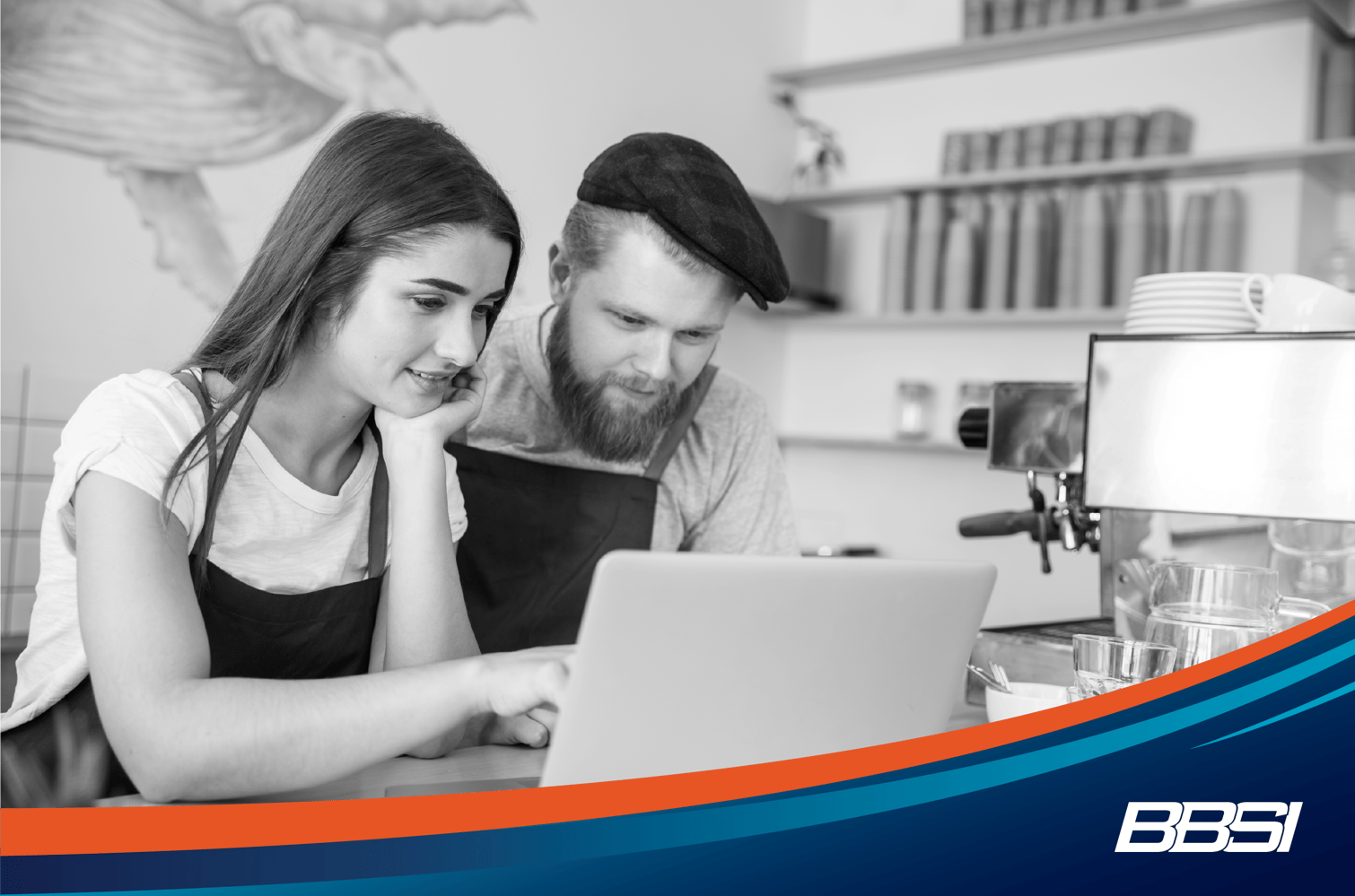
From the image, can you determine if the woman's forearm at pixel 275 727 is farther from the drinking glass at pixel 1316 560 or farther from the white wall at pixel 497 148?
the white wall at pixel 497 148

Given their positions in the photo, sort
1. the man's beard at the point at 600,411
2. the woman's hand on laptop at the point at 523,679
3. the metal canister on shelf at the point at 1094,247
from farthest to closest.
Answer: the metal canister on shelf at the point at 1094,247, the man's beard at the point at 600,411, the woman's hand on laptop at the point at 523,679

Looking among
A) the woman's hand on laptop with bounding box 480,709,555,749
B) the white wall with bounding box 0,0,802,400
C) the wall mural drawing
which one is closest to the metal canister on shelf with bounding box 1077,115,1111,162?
the white wall with bounding box 0,0,802,400

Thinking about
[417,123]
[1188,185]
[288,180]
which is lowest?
[417,123]

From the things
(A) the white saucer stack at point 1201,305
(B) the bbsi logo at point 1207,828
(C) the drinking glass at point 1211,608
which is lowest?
(B) the bbsi logo at point 1207,828

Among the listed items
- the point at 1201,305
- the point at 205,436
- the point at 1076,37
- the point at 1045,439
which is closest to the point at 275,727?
the point at 205,436

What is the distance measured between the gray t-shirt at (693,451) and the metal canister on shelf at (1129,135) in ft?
6.22

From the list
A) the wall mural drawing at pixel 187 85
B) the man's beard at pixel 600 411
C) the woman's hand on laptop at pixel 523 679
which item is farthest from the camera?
the wall mural drawing at pixel 187 85

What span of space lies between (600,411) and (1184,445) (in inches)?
27.6

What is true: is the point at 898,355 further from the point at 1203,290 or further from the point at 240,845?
the point at 240,845

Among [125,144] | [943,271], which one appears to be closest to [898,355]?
[943,271]

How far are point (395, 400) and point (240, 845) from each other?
0.55 m

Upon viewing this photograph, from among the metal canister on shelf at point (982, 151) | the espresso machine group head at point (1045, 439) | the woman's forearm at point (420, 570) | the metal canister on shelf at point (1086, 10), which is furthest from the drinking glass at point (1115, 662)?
the metal canister on shelf at point (1086, 10)

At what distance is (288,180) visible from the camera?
2.64 metres

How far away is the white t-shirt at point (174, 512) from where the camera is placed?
0.97 metres
